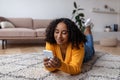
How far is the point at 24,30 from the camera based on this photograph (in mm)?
3834

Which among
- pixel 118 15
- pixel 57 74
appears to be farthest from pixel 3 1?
pixel 57 74

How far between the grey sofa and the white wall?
294mm

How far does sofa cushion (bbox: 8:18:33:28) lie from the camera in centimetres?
435

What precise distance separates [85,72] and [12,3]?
127 inches

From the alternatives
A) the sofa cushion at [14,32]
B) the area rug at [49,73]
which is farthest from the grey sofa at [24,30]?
the area rug at [49,73]

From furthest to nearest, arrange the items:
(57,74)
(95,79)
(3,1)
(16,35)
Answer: (3,1), (16,35), (57,74), (95,79)

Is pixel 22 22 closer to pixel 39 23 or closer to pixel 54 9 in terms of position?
pixel 39 23

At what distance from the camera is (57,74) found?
176 cm

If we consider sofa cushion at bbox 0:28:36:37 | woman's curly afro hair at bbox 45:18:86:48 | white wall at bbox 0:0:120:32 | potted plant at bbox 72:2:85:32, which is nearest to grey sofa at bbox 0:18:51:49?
sofa cushion at bbox 0:28:36:37

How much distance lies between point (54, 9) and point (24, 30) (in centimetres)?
128

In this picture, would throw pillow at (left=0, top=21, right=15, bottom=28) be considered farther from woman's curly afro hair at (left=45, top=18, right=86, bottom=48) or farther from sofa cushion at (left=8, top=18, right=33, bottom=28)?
woman's curly afro hair at (left=45, top=18, right=86, bottom=48)

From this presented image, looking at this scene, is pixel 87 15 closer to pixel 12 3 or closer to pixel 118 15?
pixel 118 15

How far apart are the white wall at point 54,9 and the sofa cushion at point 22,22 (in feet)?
0.87

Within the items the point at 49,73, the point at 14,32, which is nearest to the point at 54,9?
the point at 14,32
